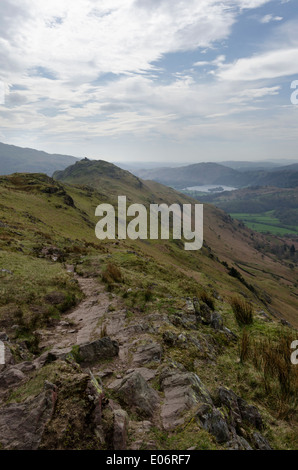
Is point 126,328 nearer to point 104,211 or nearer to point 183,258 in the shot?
point 183,258

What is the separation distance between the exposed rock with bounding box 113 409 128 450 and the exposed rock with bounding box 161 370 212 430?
1.18 meters

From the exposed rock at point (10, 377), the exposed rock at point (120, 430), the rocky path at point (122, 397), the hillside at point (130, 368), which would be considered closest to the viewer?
the exposed rock at point (120, 430)

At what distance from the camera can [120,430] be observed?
600 cm

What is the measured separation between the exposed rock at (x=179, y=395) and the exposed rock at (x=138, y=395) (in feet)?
1.28

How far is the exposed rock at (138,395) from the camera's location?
722cm

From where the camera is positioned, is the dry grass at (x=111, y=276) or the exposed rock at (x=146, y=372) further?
the dry grass at (x=111, y=276)

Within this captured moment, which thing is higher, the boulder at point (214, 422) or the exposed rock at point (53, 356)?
the exposed rock at point (53, 356)

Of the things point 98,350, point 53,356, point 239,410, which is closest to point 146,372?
point 98,350

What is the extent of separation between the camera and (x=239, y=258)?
188m

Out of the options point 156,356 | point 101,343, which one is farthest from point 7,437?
point 156,356

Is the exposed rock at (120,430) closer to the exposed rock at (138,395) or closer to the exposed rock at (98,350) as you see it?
the exposed rock at (138,395)

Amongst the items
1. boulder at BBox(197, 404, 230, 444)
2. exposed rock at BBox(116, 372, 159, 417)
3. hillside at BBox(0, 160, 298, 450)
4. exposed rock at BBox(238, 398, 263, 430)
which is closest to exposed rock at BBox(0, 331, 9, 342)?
hillside at BBox(0, 160, 298, 450)

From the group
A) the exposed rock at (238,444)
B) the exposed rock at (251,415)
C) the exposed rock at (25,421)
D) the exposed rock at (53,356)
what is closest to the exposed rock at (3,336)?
the exposed rock at (53,356)

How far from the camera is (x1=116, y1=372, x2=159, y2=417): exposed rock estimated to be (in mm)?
7223
